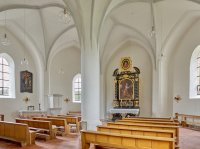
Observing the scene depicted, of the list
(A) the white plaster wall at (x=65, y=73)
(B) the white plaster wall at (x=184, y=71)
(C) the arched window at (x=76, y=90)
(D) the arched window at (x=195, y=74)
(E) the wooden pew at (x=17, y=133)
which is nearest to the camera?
(E) the wooden pew at (x=17, y=133)

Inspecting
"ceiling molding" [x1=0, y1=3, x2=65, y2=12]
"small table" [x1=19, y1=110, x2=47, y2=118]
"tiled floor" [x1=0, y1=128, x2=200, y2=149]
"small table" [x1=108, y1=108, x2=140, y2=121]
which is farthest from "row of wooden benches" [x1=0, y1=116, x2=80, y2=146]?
"small table" [x1=108, y1=108, x2=140, y2=121]

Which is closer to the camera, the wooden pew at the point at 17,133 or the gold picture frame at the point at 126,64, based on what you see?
the wooden pew at the point at 17,133

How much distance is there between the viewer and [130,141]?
225 inches

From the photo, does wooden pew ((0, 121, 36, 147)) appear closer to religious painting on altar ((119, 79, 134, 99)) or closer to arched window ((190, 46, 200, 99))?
arched window ((190, 46, 200, 99))

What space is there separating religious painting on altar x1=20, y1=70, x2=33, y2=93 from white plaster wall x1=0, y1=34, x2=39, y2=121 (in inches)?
9.1

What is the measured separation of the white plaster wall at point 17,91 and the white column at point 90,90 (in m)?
8.49

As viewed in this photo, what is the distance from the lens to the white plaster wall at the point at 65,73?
1914 cm

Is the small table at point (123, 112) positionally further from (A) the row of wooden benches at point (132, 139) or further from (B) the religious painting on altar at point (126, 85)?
(A) the row of wooden benches at point (132, 139)

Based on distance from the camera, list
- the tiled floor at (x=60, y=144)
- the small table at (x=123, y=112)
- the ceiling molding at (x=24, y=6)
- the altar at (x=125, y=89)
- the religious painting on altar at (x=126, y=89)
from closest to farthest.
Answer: the tiled floor at (x=60, y=144), the ceiling molding at (x=24, y=6), the small table at (x=123, y=112), the altar at (x=125, y=89), the religious painting on altar at (x=126, y=89)

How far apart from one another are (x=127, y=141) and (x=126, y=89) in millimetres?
12684

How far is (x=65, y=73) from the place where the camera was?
19.9m

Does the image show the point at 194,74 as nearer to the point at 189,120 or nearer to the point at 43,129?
the point at 189,120

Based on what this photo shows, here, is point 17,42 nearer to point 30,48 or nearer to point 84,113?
point 30,48

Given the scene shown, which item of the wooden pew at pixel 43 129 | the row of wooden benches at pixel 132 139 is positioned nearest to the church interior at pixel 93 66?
the wooden pew at pixel 43 129
